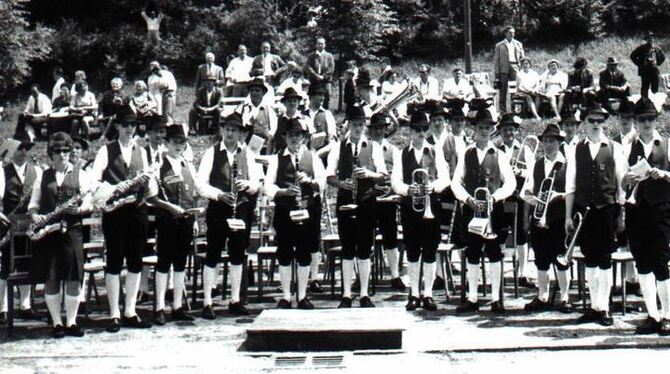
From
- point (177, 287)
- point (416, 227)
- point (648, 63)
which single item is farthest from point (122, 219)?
point (648, 63)

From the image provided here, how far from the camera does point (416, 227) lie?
10.9m

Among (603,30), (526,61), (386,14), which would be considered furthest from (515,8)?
(526,61)

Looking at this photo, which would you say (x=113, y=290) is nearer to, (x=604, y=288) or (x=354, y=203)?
(x=354, y=203)

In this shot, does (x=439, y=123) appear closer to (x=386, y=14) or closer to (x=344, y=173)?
(x=344, y=173)

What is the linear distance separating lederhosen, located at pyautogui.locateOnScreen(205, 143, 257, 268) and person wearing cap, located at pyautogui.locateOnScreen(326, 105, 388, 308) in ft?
3.41

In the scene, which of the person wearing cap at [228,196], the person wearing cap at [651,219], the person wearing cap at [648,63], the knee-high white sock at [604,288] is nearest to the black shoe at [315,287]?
the person wearing cap at [228,196]

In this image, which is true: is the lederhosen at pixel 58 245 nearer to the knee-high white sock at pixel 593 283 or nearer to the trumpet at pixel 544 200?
the trumpet at pixel 544 200

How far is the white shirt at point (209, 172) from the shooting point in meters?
10.7

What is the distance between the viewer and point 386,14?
28.3 meters

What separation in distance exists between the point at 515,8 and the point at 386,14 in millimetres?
7318

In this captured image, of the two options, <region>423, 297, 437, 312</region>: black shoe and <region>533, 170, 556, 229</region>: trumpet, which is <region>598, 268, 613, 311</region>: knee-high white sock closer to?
<region>533, 170, 556, 229</region>: trumpet

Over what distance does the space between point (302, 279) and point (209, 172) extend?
1594 millimetres

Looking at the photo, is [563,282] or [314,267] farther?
[314,267]

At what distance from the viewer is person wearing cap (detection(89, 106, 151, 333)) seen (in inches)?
403
